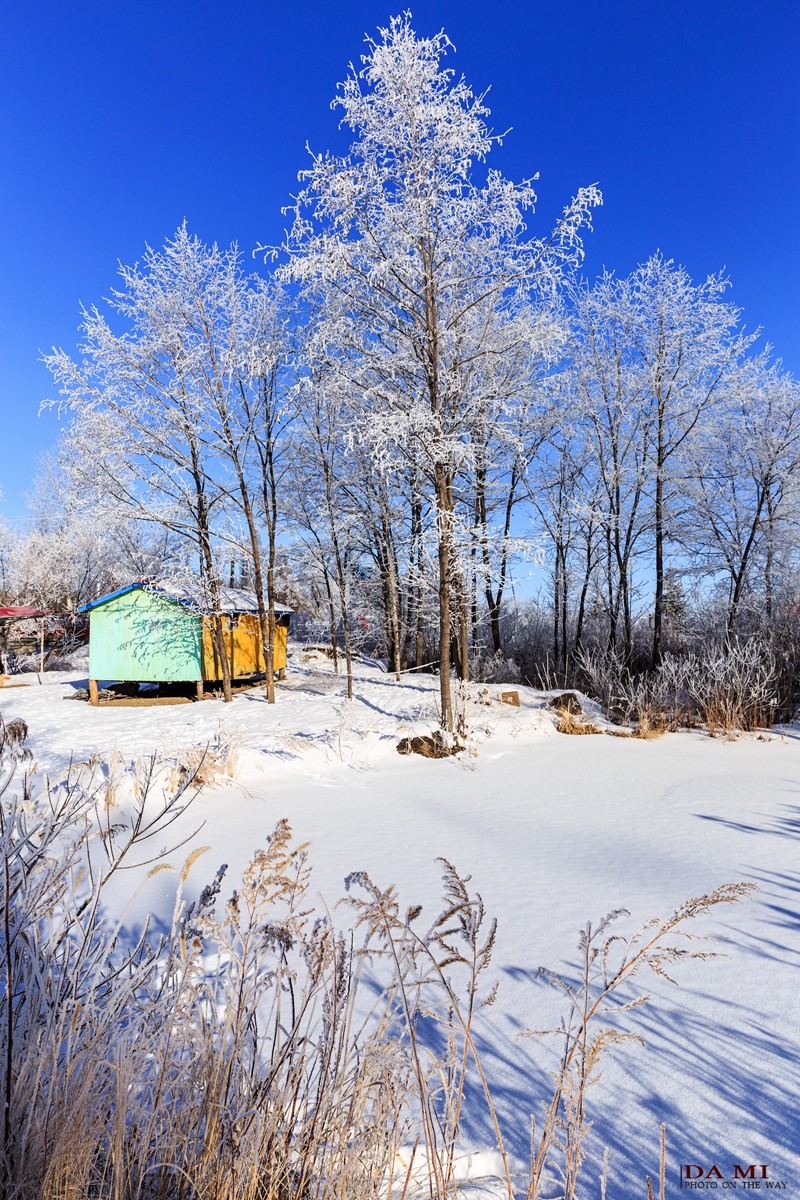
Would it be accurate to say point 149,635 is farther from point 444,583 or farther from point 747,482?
point 747,482

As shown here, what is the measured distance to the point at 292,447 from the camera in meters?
14.4

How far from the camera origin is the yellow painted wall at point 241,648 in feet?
45.4

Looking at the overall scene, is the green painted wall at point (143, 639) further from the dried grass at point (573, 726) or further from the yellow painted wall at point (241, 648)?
the dried grass at point (573, 726)

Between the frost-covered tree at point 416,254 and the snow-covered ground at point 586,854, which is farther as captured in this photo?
the frost-covered tree at point 416,254

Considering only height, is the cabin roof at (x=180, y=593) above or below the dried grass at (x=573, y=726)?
above

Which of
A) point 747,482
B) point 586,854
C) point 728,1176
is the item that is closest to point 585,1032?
point 728,1176

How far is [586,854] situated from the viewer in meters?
4.30

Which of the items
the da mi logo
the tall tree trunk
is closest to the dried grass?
the tall tree trunk

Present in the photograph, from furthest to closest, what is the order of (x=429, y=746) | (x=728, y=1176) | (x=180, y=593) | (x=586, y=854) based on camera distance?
(x=180, y=593) → (x=429, y=746) → (x=586, y=854) → (x=728, y=1176)

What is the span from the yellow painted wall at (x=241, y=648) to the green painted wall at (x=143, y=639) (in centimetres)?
34

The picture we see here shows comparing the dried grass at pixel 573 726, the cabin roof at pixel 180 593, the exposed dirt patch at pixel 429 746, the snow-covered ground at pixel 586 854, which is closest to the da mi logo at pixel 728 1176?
the snow-covered ground at pixel 586 854

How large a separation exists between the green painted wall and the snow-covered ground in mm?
2864

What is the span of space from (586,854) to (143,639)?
11323mm

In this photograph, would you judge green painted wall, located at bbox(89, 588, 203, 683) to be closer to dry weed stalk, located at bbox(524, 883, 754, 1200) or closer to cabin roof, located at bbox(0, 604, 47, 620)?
cabin roof, located at bbox(0, 604, 47, 620)
